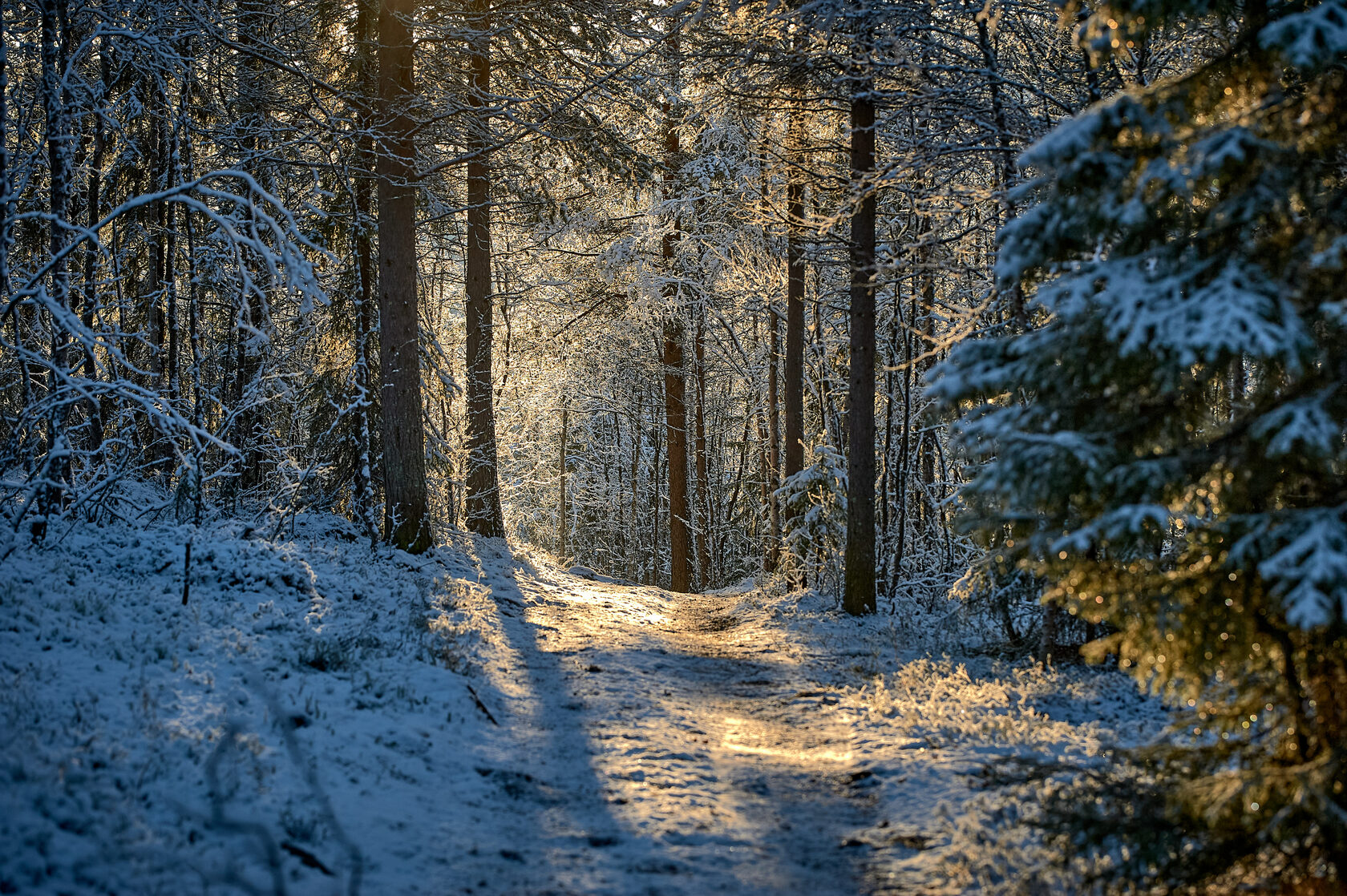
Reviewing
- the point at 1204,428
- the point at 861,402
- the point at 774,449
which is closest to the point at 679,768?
the point at 1204,428

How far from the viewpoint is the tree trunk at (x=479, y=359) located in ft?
51.2

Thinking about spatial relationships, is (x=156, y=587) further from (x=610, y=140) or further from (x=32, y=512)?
(x=610, y=140)

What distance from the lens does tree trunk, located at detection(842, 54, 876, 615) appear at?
11555 mm

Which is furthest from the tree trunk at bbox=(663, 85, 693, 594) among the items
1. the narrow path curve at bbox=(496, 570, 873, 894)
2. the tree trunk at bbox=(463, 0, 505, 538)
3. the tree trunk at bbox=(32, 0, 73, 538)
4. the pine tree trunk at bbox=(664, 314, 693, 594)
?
the tree trunk at bbox=(32, 0, 73, 538)

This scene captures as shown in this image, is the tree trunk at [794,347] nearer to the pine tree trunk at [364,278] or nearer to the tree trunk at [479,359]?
the tree trunk at [479,359]

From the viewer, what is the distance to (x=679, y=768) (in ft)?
19.6

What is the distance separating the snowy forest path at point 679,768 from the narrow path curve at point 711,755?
0.01 m

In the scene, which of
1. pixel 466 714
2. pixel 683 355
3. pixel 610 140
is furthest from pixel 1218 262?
pixel 683 355

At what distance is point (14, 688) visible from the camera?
465 centimetres

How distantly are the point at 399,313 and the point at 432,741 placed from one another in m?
7.99

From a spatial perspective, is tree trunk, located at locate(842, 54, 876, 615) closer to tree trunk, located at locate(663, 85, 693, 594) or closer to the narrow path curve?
the narrow path curve

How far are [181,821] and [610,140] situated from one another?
512 inches

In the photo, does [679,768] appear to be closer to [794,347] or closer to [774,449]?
[794,347]

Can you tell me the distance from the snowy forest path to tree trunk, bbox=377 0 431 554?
2.64 m
